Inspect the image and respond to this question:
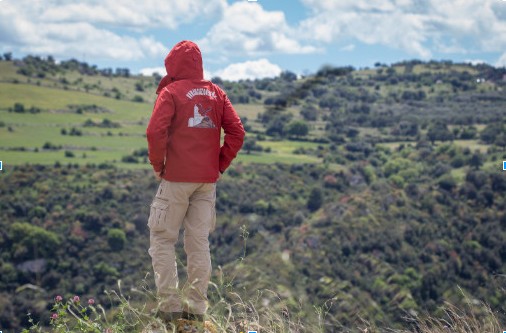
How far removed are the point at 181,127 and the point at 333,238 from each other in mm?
44911

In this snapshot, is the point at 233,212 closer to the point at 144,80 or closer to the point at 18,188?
the point at 18,188

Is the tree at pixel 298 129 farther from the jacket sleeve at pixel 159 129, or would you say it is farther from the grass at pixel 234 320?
the grass at pixel 234 320

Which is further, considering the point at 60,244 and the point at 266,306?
the point at 60,244

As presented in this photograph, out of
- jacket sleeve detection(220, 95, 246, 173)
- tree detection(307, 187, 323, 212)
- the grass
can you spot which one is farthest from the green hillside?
the grass

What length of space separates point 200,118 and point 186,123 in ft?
0.32

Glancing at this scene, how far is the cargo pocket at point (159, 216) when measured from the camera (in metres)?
4.83

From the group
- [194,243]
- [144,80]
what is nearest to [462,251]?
[194,243]

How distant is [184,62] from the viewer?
4977 millimetres

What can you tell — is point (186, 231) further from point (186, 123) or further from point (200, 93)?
point (200, 93)

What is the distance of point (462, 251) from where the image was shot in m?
44.8

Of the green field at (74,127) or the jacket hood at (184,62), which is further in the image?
the green field at (74,127)

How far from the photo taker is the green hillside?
40406 millimetres

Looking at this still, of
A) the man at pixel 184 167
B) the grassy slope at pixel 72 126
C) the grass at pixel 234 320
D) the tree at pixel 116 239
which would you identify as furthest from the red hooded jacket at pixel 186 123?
the grassy slope at pixel 72 126

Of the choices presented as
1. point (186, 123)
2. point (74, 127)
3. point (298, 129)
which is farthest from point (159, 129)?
point (298, 129)
